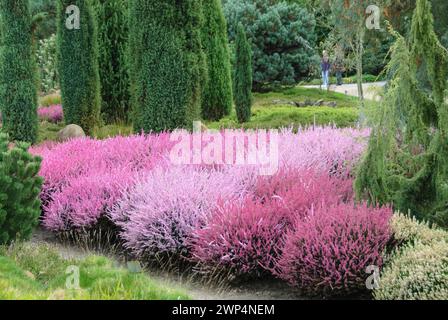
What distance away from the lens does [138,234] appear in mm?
5426

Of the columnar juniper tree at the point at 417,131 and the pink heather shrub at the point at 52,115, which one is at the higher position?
the columnar juniper tree at the point at 417,131

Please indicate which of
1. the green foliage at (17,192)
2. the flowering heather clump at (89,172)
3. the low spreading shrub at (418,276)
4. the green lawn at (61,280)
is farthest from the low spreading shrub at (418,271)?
the green foliage at (17,192)

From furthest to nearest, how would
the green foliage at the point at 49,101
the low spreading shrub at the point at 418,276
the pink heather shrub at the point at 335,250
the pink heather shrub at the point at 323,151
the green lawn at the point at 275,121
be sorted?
the green foliage at the point at 49,101 < the green lawn at the point at 275,121 < the pink heather shrub at the point at 323,151 < the pink heather shrub at the point at 335,250 < the low spreading shrub at the point at 418,276

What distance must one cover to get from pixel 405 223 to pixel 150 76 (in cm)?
610

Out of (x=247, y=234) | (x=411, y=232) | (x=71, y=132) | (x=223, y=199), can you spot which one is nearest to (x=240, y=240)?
(x=247, y=234)

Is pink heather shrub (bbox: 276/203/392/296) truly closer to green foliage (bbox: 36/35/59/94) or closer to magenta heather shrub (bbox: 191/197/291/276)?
magenta heather shrub (bbox: 191/197/291/276)

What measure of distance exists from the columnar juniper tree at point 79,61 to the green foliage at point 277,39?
42.9ft

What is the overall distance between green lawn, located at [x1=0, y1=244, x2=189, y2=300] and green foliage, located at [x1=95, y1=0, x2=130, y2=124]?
819cm

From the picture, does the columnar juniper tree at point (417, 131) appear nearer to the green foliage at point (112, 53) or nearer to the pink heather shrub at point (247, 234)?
the pink heather shrub at point (247, 234)

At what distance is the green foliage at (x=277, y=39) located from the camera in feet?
79.8

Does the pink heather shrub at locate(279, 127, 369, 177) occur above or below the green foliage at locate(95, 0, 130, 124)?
below

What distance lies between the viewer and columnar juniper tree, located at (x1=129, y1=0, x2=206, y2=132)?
9797 millimetres

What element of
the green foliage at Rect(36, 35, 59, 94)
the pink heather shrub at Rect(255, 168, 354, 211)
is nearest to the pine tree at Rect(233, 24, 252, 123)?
the pink heather shrub at Rect(255, 168, 354, 211)
